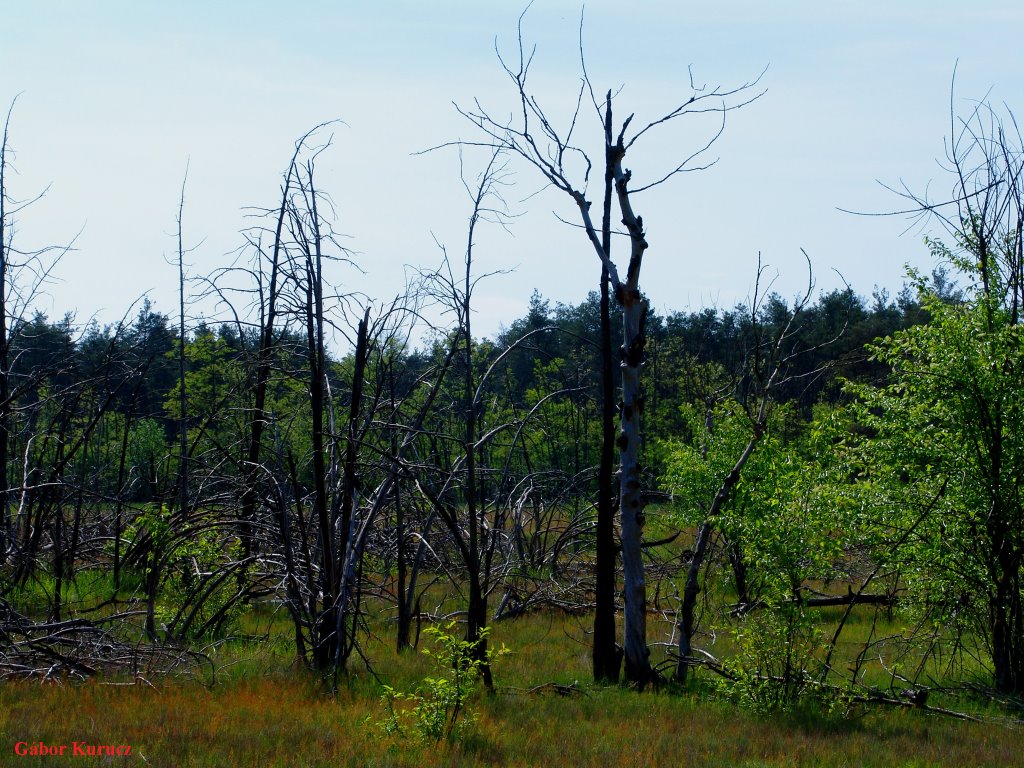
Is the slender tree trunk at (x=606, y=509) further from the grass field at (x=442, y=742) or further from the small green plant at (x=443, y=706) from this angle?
the small green plant at (x=443, y=706)

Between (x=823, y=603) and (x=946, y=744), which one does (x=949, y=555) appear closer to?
(x=946, y=744)

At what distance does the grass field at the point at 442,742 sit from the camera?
25.0 feet

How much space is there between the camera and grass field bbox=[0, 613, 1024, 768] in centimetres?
762

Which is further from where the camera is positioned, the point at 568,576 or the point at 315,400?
the point at 568,576

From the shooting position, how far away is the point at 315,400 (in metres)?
10.6

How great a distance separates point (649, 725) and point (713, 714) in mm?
1185

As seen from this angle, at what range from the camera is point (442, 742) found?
8.30 metres

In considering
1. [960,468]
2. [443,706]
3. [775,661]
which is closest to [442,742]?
[443,706]

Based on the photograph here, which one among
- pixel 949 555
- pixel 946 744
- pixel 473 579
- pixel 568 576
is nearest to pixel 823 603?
pixel 568 576

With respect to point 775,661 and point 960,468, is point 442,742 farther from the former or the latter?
point 960,468

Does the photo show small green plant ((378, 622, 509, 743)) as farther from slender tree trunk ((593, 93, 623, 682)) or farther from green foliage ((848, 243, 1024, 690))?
green foliage ((848, 243, 1024, 690))

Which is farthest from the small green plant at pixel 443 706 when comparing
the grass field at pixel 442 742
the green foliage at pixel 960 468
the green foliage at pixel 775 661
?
the green foliage at pixel 960 468

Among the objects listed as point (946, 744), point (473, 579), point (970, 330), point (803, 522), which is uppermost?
point (970, 330)

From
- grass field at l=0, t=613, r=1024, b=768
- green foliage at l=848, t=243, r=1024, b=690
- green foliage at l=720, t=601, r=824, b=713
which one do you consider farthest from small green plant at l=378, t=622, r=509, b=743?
green foliage at l=848, t=243, r=1024, b=690
